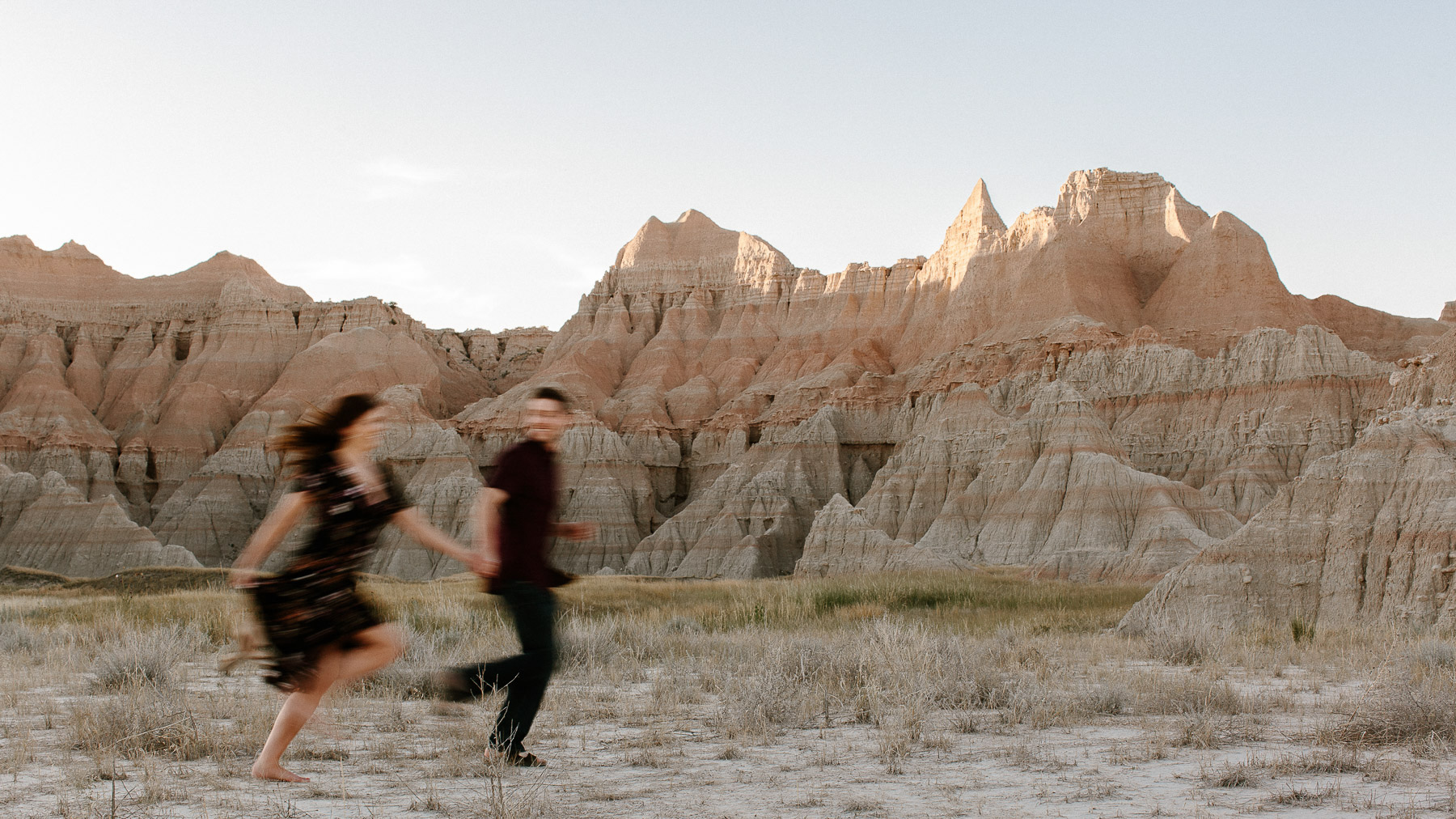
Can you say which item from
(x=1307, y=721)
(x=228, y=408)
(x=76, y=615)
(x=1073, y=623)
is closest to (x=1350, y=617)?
(x=1073, y=623)

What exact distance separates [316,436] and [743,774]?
2.97 metres

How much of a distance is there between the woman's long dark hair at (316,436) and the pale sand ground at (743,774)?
1.46 metres

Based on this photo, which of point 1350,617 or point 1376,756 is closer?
point 1376,756

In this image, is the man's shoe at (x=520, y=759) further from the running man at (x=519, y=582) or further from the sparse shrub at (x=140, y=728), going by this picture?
the sparse shrub at (x=140, y=728)

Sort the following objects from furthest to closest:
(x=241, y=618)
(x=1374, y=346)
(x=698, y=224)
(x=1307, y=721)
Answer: (x=698, y=224) < (x=1374, y=346) < (x=241, y=618) < (x=1307, y=721)

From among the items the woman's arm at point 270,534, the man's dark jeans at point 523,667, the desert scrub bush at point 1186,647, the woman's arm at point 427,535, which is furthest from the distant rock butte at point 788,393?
the woman's arm at point 270,534

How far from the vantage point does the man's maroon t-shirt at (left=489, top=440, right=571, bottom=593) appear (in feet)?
21.0

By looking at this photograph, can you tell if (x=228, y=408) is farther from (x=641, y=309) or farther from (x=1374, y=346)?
(x=1374, y=346)

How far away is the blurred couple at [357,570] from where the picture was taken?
18.5 ft

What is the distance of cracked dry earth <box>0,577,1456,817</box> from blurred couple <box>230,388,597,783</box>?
43 cm

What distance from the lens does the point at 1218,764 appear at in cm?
647

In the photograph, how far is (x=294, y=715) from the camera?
229 inches

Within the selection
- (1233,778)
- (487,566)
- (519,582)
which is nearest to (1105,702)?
(1233,778)

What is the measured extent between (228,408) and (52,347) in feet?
62.3
